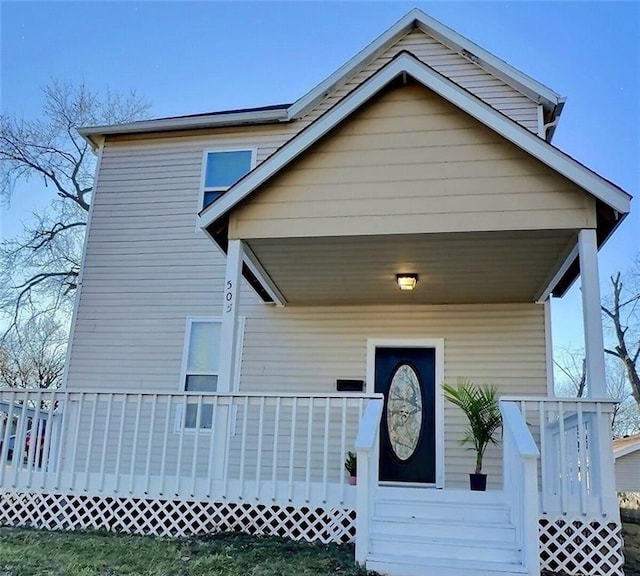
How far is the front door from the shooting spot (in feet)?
25.0

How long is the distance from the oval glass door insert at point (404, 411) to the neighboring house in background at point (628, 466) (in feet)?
30.3

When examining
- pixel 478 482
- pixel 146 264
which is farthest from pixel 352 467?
pixel 146 264

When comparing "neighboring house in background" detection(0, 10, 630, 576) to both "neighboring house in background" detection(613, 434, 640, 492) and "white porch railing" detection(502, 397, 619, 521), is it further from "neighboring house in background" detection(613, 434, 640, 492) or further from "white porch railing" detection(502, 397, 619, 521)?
"neighboring house in background" detection(613, 434, 640, 492)

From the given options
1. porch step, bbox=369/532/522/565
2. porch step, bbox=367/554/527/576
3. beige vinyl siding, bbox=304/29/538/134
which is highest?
beige vinyl siding, bbox=304/29/538/134

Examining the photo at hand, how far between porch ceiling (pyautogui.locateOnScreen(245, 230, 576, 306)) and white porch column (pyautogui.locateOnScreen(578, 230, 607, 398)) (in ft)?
0.87

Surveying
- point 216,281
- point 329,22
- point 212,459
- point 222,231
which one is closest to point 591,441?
point 212,459

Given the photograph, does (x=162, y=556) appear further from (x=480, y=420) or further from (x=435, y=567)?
(x=480, y=420)

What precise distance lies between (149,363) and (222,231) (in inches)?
124

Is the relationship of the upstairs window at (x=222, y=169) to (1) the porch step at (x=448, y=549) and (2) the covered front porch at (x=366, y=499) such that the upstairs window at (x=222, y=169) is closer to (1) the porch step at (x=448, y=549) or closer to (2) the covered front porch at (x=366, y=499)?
(2) the covered front porch at (x=366, y=499)

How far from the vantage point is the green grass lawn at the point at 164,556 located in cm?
430

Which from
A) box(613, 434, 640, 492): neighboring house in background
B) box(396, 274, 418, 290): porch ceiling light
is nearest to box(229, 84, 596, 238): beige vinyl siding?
box(396, 274, 418, 290): porch ceiling light

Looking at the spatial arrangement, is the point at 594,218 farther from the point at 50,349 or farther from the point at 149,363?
the point at 50,349

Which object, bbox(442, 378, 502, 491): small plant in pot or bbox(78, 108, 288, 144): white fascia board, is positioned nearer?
bbox(442, 378, 502, 491): small plant in pot

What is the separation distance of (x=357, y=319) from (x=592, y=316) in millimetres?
3527
